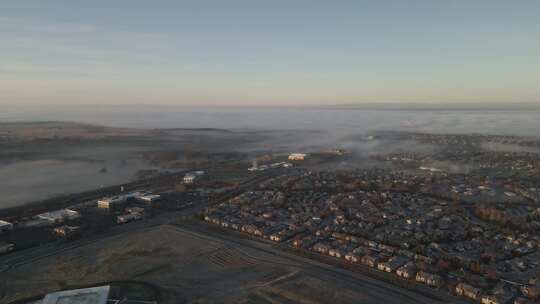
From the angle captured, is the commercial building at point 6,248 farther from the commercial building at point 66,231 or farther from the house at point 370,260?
the house at point 370,260

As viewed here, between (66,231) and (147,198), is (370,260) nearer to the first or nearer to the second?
(66,231)

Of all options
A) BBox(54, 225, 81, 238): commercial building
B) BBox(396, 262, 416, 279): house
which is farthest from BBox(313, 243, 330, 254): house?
BBox(54, 225, 81, 238): commercial building

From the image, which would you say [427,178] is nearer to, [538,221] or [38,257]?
[538,221]

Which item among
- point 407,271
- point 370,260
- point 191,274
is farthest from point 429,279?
point 191,274

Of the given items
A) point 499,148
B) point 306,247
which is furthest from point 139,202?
point 499,148

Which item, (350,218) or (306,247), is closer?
(306,247)

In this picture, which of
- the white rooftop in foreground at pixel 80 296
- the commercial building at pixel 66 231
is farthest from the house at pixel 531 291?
the commercial building at pixel 66 231
